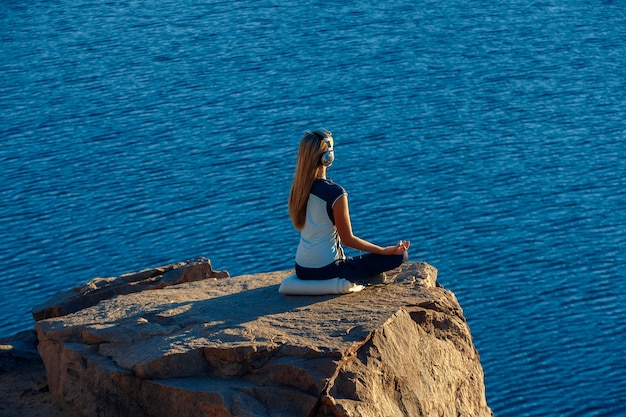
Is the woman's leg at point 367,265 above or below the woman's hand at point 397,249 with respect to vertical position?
below

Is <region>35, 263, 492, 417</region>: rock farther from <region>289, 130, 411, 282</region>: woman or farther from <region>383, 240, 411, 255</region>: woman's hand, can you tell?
<region>383, 240, 411, 255</region>: woman's hand

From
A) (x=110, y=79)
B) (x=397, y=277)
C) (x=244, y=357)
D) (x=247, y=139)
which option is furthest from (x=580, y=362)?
(x=110, y=79)

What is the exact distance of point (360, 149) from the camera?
17094 millimetres

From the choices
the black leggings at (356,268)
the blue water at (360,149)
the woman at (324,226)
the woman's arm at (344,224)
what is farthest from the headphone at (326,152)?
the blue water at (360,149)

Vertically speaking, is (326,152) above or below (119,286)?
above

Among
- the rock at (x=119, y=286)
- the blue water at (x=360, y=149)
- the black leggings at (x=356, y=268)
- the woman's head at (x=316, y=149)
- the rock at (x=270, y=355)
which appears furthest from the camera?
the blue water at (x=360, y=149)

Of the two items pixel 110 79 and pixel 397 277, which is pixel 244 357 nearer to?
pixel 397 277

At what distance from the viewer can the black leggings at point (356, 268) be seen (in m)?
8.19

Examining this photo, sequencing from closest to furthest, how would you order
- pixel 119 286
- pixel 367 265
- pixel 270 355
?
1. pixel 270 355
2. pixel 367 265
3. pixel 119 286

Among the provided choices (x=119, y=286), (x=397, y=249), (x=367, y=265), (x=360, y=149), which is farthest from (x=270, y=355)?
(x=360, y=149)

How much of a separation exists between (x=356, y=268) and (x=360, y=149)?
354 inches

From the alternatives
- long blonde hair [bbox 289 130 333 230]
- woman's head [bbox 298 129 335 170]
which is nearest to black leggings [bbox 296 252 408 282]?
long blonde hair [bbox 289 130 333 230]

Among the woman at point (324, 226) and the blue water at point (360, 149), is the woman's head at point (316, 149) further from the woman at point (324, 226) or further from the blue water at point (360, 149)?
the blue water at point (360, 149)

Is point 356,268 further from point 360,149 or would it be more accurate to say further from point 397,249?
point 360,149
